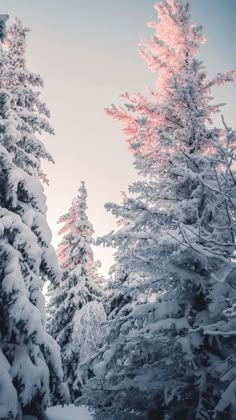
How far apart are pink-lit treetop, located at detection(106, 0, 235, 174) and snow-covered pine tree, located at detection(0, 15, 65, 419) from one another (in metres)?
2.83

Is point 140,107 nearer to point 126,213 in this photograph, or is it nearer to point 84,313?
point 126,213

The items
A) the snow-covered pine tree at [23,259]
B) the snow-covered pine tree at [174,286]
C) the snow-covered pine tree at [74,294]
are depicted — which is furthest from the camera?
the snow-covered pine tree at [74,294]

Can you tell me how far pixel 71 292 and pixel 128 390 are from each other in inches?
564

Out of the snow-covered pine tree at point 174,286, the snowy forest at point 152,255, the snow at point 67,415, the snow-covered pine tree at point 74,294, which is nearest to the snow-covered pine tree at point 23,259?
the snowy forest at point 152,255

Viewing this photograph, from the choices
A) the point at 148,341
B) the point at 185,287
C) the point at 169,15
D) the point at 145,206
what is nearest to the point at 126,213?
the point at 145,206

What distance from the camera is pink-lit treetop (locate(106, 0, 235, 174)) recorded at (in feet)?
28.1

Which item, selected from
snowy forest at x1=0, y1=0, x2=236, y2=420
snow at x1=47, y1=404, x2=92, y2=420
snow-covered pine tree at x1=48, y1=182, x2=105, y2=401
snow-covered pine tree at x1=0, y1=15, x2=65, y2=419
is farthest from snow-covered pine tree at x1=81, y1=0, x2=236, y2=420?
snow-covered pine tree at x1=48, y1=182, x2=105, y2=401

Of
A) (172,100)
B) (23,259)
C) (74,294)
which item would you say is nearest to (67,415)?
(74,294)

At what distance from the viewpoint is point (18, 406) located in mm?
7539

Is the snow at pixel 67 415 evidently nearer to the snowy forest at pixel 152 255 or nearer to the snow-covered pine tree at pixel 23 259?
the snowy forest at pixel 152 255

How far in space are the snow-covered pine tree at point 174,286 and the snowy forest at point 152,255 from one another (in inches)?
1.1

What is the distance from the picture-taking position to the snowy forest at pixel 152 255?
17.9 feet

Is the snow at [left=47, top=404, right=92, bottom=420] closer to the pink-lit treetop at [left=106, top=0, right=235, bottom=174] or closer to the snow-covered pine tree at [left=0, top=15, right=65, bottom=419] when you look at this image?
the snow-covered pine tree at [left=0, top=15, right=65, bottom=419]

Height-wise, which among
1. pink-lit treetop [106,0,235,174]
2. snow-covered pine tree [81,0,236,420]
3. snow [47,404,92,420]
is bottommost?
snow [47,404,92,420]
